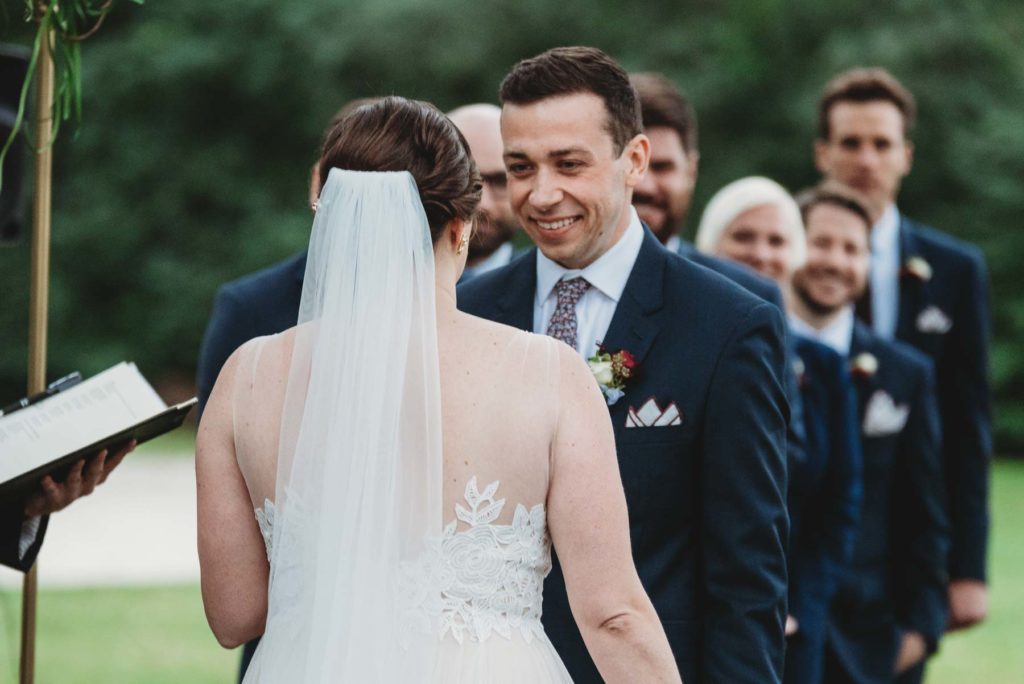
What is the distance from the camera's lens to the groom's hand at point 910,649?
5.81 m

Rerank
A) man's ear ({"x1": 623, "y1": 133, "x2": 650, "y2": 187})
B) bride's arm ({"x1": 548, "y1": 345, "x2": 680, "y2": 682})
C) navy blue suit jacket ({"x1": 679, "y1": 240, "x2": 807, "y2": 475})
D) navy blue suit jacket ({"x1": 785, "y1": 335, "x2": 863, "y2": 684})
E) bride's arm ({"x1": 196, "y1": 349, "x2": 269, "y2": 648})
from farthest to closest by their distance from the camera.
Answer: navy blue suit jacket ({"x1": 785, "y1": 335, "x2": 863, "y2": 684}) → navy blue suit jacket ({"x1": 679, "y1": 240, "x2": 807, "y2": 475}) → man's ear ({"x1": 623, "y1": 133, "x2": 650, "y2": 187}) → bride's arm ({"x1": 196, "y1": 349, "x2": 269, "y2": 648}) → bride's arm ({"x1": 548, "y1": 345, "x2": 680, "y2": 682})

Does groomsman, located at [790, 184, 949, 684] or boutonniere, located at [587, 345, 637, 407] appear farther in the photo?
groomsman, located at [790, 184, 949, 684]

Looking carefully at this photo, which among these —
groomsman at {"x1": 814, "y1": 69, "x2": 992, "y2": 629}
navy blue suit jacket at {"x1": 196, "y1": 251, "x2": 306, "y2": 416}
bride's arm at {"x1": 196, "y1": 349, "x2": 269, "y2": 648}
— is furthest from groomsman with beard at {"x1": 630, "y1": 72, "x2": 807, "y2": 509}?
bride's arm at {"x1": 196, "y1": 349, "x2": 269, "y2": 648}

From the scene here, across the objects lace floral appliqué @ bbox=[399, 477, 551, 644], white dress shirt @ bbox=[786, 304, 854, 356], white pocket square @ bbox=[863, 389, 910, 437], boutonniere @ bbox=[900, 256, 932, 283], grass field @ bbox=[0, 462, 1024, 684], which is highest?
lace floral appliqué @ bbox=[399, 477, 551, 644]

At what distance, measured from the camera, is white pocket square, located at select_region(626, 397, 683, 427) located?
3744 mm

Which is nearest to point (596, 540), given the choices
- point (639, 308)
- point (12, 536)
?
point (639, 308)

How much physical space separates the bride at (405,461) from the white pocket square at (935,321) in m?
3.49

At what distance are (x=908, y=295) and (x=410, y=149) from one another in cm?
373

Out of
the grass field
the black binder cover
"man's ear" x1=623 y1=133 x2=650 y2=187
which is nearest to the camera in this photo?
the black binder cover

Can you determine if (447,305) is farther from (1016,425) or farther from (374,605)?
(1016,425)

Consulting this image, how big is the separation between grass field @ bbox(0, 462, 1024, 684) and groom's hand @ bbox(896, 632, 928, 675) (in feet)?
13.6

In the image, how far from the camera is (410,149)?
3074mm

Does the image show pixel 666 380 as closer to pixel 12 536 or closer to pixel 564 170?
pixel 564 170

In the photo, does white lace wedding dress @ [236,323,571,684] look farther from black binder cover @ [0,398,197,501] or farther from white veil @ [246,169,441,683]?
black binder cover @ [0,398,197,501]
